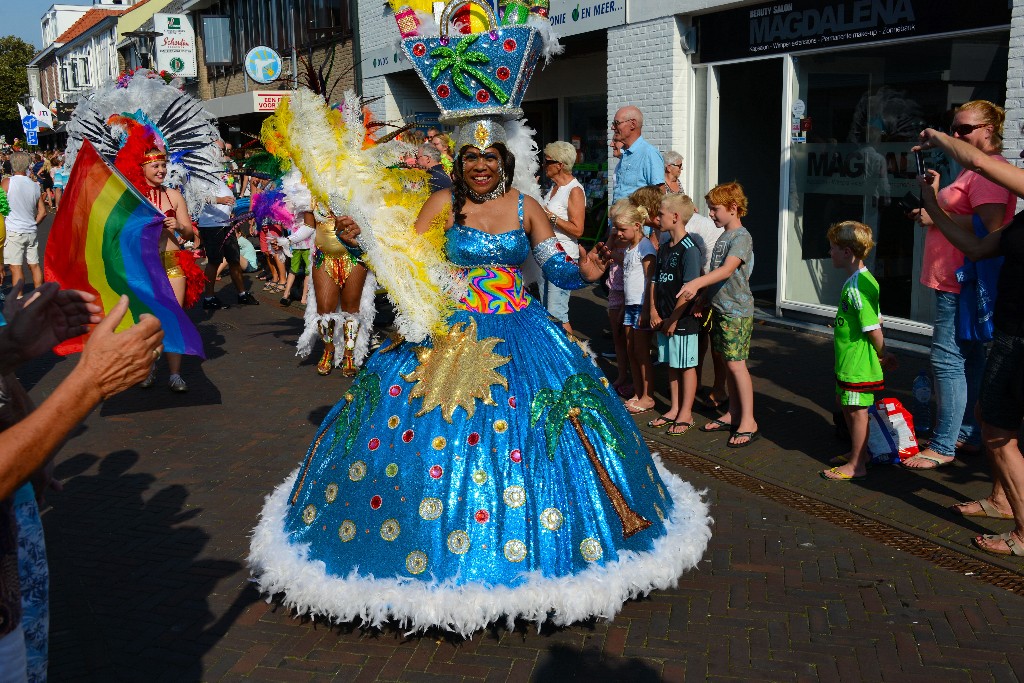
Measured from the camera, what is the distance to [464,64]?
4.07m

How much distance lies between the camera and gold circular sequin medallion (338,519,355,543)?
3631mm

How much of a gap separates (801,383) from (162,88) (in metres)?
5.57

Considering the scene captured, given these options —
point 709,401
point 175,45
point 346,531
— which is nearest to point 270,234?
point 709,401

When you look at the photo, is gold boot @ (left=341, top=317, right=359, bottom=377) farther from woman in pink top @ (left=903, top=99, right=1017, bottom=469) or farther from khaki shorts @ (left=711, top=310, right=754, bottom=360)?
woman in pink top @ (left=903, top=99, right=1017, bottom=469)

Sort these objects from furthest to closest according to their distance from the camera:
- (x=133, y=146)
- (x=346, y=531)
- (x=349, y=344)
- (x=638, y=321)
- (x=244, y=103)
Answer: (x=244, y=103), (x=349, y=344), (x=133, y=146), (x=638, y=321), (x=346, y=531)

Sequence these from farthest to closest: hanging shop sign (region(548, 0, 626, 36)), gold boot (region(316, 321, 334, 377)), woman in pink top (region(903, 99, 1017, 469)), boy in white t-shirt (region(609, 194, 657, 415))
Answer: hanging shop sign (region(548, 0, 626, 36))
gold boot (region(316, 321, 334, 377))
boy in white t-shirt (region(609, 194, 657, 415))
woman in pink top (region(903, 99, 1017, 469))

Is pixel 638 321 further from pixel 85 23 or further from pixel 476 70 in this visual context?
pixel 85 23

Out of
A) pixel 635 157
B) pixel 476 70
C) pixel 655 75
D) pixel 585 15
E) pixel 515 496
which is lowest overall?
pixel 515 496

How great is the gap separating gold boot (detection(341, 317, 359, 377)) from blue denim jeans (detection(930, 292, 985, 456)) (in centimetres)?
479

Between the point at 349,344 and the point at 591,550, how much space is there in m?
5.00

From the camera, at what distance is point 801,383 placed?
7.34 m

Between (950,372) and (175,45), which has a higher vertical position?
(175,45)

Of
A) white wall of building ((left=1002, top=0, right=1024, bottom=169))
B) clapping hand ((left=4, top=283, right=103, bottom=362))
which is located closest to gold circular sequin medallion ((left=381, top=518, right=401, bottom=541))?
clapping hand ((left=4, top=283, right=103, bottom=362))

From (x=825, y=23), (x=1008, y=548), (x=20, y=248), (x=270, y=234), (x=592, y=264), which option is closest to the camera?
(x=1008, y=548)
